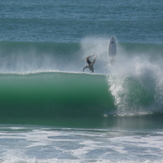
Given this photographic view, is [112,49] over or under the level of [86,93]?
over

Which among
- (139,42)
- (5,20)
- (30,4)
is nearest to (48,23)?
(5,20)

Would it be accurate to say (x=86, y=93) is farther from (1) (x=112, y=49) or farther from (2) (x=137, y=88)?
(1) (x=112, y=49)

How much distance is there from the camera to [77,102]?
13250mm

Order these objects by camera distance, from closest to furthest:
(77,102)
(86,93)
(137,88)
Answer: (137,88) → (77,102) → (86,93)

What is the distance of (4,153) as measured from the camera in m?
8.28

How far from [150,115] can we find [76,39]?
15.1 metres

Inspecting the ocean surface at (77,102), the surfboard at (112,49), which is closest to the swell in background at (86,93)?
the ocean surface at (77,102)

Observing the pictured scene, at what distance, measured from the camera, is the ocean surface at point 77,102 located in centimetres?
863

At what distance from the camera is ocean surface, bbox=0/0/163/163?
8633mm

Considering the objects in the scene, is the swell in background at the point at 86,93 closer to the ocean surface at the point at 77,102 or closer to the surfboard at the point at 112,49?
the ocean surface at the point at 77,102

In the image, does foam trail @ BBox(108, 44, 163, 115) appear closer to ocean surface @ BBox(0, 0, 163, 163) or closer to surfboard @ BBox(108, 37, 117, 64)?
ocean surface @ BBox(0, 0, 163, 163)

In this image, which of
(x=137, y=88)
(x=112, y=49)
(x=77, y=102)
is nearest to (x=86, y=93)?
(x=77, y=102)

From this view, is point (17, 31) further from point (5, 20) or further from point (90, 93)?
point (90, 93)

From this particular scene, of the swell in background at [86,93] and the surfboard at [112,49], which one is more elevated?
the surfboard at [112,49]
